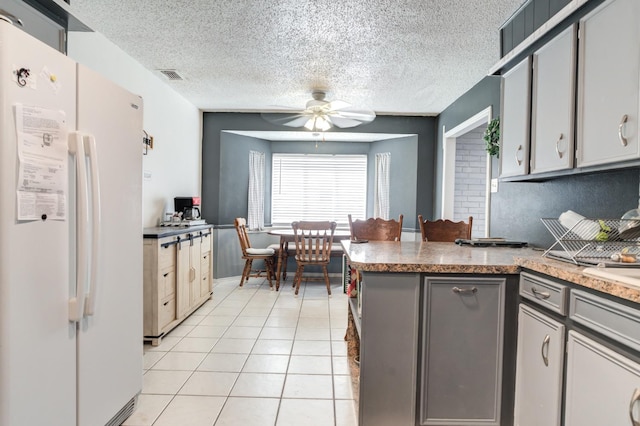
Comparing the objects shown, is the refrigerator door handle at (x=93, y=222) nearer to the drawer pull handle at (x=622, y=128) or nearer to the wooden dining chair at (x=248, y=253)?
the drawer pull handle at (x=622, y=128)

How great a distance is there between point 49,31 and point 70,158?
84cm

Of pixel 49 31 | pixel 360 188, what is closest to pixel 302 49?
pixel 49 31

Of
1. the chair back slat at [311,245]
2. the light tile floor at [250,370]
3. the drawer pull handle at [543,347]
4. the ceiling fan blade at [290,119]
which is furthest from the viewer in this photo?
the chair back slat at [311,245]

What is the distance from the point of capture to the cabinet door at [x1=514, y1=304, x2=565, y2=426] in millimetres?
1306

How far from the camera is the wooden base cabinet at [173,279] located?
273 centimetres

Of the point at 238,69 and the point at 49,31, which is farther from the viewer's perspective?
the point at 238,69

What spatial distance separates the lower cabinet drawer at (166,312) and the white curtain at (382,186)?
3345mm

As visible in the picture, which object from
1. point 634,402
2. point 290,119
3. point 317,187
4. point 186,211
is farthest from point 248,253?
point 634,402

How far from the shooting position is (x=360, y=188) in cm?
580

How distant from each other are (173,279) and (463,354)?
2.43m

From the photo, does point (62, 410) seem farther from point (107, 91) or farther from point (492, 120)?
point (492, 120)

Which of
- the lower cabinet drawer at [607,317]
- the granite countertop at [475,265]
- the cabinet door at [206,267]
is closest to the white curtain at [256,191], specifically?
the cabinet door at [206,267]

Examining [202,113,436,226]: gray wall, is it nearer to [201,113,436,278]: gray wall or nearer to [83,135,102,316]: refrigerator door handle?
[201,113,436,278]: gray wall

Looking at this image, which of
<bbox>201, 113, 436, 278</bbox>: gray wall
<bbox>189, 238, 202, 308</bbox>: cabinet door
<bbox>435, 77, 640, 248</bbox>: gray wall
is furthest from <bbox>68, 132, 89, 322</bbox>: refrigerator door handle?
<bbox>201, 113, 436, 278</bbox>: gray wall
